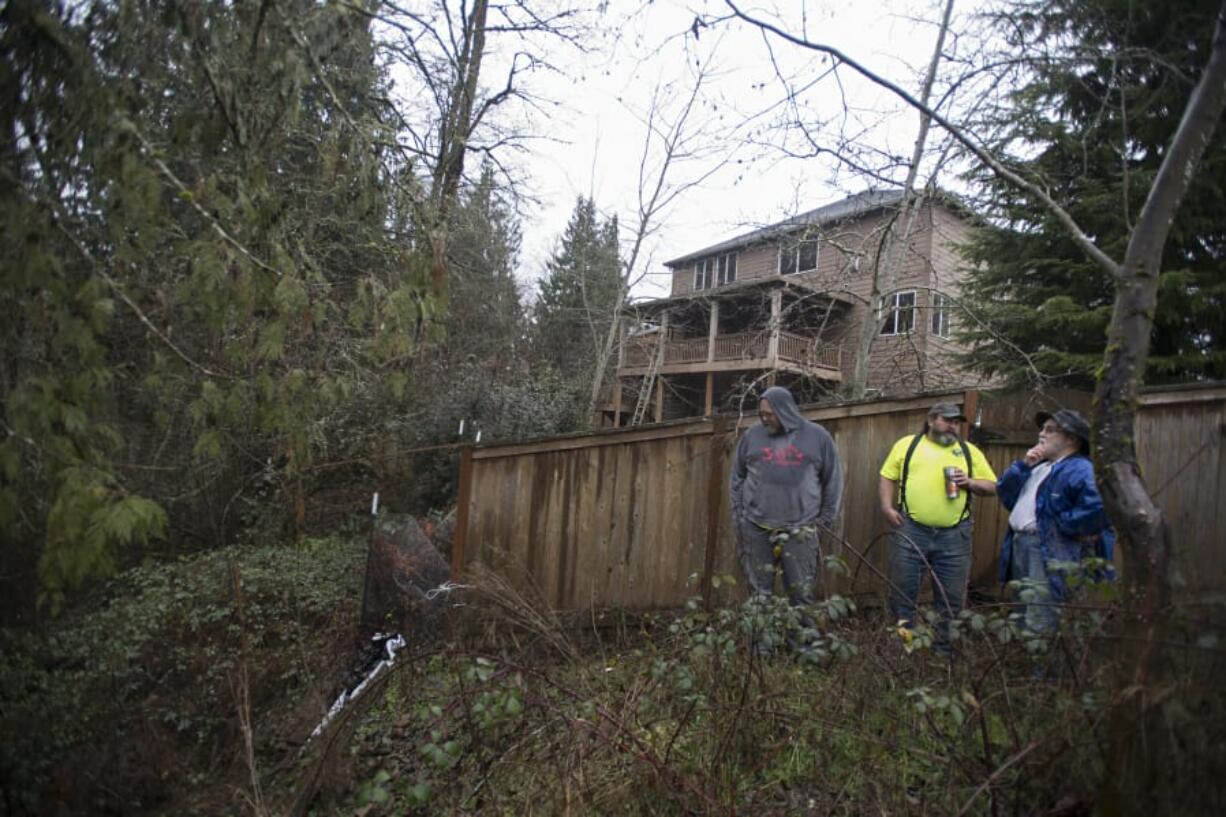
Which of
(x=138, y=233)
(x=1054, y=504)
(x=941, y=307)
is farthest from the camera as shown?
(x=941, y=307)

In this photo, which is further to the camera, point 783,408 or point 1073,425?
point 783,408

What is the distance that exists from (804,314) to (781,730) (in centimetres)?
911

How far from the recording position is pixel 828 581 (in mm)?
4695

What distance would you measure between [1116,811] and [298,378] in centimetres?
299

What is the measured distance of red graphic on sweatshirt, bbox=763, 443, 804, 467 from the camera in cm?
435

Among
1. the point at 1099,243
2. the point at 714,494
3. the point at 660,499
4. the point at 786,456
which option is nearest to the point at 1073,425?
the point at 786,456

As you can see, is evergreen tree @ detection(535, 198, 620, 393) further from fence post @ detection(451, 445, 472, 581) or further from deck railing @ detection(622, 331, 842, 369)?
fence post @ detection(451, 445, 472, 581)

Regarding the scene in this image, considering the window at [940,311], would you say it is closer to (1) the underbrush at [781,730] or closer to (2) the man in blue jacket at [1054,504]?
(2) the man in blue jacket at [1054,504]

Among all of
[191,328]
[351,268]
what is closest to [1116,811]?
[191,328]

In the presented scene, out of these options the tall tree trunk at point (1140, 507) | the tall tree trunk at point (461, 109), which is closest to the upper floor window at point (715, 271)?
the tall tree trunk at point (461, 109)

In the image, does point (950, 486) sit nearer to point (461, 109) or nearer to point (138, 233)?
point (138, 233)

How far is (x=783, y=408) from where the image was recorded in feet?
14.5

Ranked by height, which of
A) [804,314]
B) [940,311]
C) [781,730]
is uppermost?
[804,314]

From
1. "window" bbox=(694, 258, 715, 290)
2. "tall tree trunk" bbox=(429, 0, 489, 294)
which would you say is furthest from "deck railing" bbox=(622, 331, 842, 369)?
"tall tree trunk" bbox=(429, 0, 489, 294)
